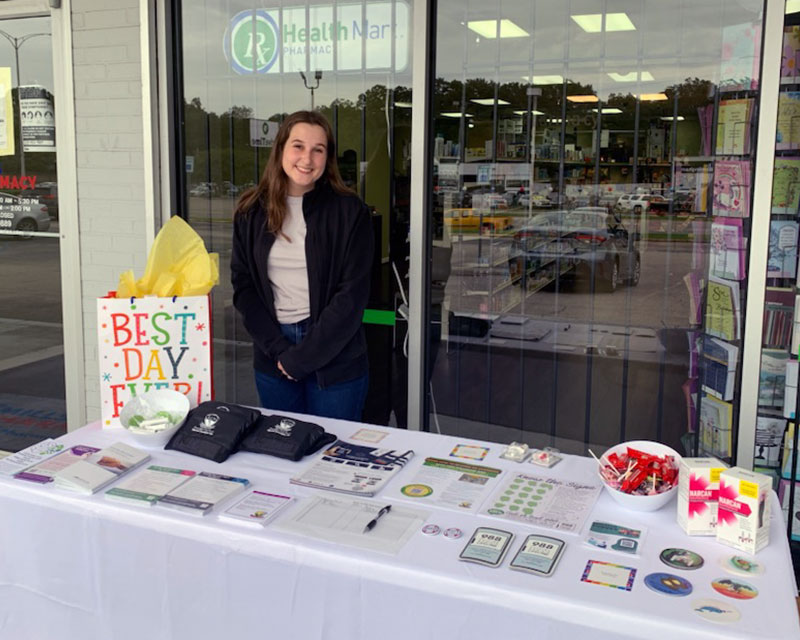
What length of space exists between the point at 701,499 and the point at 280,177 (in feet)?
5.29

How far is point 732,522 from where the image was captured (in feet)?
5.16

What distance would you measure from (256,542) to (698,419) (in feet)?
6.63

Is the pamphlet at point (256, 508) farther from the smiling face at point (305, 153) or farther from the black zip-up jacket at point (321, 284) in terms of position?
the smiling face at point (305, 153)

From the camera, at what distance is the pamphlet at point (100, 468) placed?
185 cm

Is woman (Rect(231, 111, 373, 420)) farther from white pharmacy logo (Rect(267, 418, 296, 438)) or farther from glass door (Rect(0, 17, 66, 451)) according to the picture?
glass door (Rect(0, 17, 66, 451))

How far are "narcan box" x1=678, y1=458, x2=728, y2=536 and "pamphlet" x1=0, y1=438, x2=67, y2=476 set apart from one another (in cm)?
152

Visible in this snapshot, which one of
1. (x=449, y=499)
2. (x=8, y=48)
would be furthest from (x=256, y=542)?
(x=8, y=48)

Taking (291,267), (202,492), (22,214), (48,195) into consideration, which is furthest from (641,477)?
(22,214)

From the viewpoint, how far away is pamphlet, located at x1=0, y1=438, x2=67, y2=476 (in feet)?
6.40

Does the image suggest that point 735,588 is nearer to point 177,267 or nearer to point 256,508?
point 256,508

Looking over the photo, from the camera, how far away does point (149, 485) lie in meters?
1.86

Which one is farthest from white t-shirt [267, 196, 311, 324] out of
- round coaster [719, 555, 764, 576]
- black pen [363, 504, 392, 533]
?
round coaster [719, 555, 764, 576]

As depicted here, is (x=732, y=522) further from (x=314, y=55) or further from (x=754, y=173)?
(x=314, y=55)

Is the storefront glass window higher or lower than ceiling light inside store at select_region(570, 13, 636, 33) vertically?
lower
